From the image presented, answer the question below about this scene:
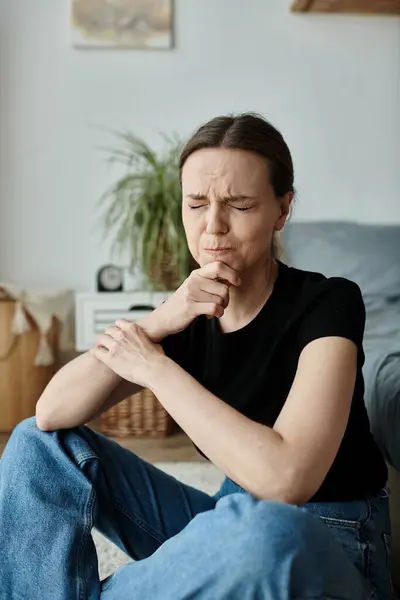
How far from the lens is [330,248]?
2719mm

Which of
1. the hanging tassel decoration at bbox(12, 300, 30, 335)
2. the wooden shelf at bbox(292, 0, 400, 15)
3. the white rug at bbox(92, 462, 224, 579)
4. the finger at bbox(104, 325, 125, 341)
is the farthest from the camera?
the wooden shelf at bbox(292, 0, 400, 15)

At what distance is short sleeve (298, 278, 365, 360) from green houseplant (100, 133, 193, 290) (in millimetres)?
1841

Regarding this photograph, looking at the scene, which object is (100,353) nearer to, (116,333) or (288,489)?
(116,333)

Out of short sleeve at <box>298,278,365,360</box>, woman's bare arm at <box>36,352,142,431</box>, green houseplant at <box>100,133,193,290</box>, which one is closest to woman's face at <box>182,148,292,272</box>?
short sleeve at <box>298,278,365,360</box>

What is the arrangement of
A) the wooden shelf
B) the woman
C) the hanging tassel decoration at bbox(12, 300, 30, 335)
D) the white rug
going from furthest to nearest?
the wooden shelf, the hanging tassel decoration at bbox(12, 300, 30, 335), the white rug, the woman

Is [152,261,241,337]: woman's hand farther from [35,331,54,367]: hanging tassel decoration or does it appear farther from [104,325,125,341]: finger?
[35,331,54,367]: hanging tassel decoration

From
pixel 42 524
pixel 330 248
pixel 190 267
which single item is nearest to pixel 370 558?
pixel 42 524

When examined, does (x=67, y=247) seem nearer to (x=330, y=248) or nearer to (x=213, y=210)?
(x=330, y=248)

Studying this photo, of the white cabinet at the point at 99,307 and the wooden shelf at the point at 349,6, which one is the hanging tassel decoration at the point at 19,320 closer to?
the white cabinet at the point at 99,307

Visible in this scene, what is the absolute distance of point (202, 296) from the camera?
1.15 m

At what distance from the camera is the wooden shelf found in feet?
10.3

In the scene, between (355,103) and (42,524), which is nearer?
(42,524)

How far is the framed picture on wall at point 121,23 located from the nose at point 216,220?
230 centimetres

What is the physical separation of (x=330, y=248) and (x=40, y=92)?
1485mm
